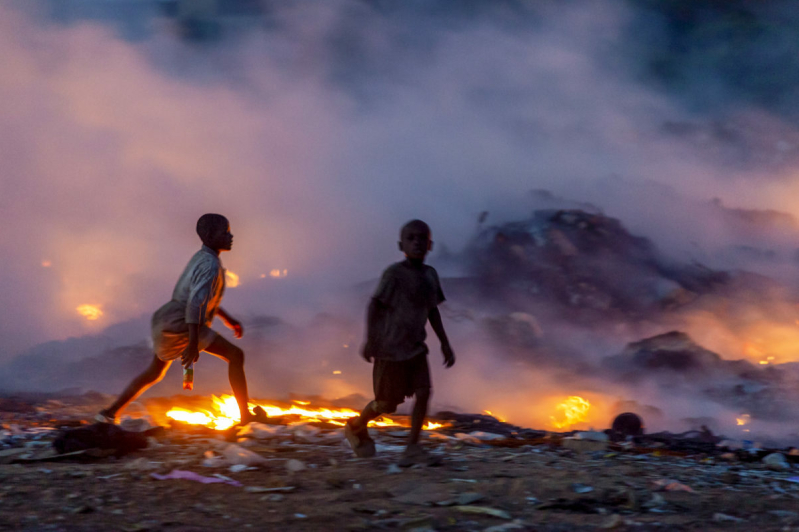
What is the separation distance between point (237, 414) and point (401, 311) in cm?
313

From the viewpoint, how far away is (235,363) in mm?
5090

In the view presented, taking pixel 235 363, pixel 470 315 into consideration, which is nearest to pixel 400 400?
pixel 235 363

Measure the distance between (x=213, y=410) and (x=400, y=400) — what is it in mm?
3267

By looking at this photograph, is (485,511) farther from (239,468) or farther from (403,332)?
(239,468)

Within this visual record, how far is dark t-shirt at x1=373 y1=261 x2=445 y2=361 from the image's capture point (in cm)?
429

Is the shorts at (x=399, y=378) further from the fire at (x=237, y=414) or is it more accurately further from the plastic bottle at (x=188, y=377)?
the fire at (x=237, y=414)

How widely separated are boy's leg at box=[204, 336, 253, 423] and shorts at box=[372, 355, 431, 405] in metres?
1.32

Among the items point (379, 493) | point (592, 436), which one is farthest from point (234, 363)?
point (592, 436)

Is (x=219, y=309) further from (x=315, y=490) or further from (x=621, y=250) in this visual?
(x=621, y=250)

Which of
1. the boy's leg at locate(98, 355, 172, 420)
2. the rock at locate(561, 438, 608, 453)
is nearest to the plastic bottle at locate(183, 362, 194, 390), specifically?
the boy's leg at locate(98, 355, 172, 420)

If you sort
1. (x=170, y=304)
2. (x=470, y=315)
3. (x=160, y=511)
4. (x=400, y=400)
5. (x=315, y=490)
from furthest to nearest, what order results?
(x=470, y=315) < (x=170, y=304) < (x=400, y=400) < (x=315, y=490) < (x=160, y=511)

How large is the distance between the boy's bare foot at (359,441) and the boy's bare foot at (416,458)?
0.32m

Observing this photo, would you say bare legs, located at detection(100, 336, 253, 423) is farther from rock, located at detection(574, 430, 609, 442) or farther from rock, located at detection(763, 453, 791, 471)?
rock, located at detection(763, 453, 791, 471)

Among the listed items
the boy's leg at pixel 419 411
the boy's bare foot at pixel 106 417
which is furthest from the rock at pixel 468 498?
the boy's bare foot at pixel 106 417
